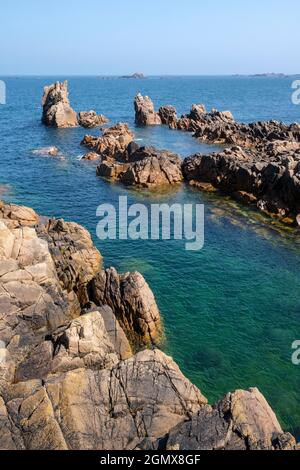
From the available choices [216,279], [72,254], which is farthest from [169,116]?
[72,254]

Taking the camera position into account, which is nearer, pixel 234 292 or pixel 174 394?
pixel 174 394

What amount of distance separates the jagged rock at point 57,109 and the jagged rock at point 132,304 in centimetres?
10105

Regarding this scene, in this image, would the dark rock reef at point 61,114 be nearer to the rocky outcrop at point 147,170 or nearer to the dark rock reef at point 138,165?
the dark rock reef at point 138,165

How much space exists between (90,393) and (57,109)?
393 ft

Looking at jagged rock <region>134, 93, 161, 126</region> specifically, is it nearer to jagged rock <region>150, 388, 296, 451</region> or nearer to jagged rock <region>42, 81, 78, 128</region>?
jagged rock <region>42, 81, 78, 128</region>

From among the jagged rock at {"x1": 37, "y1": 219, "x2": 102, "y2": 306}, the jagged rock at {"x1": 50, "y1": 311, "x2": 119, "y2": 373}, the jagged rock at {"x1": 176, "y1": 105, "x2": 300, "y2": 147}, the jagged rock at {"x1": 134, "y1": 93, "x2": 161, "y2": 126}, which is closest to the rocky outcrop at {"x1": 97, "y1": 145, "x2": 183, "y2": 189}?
the jagged rock at {"x1": 37, "y1": 219, "x2": 102, "y2": 306}

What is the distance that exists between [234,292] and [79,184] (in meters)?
41.5

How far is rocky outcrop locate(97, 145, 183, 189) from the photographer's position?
7238 cm

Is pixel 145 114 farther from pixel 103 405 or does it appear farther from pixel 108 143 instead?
pixel 103 405

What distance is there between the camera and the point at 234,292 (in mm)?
40844

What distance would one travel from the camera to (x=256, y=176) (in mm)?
64938
